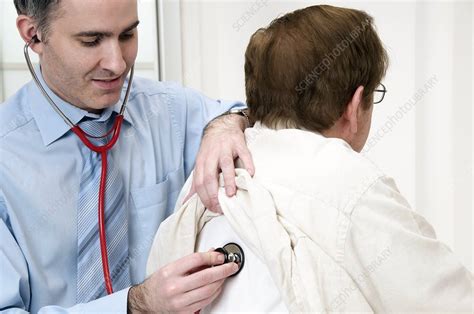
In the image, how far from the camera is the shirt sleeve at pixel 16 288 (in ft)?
4.09

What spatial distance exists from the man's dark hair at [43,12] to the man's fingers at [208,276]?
590 mm

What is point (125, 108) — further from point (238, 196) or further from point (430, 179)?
point (430, 179)

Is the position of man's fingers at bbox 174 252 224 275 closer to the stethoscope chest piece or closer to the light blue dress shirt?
the stethoscope chest piece

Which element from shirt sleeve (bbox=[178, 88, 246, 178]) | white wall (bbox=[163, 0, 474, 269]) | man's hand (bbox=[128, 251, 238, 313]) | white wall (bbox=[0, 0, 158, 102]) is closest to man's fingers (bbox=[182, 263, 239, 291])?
man's hand (bbox=[128, 251, 238, 313])

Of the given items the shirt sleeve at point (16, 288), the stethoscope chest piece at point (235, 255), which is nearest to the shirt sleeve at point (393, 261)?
the stethoscope chest piece at point (235, 255)

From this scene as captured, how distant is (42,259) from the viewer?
4.53ft

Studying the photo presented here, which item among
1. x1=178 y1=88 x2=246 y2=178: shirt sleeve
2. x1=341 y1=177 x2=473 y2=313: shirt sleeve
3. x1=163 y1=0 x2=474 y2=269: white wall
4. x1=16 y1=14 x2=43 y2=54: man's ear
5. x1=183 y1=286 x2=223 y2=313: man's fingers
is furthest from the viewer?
x1=163 y1=0 x2=474 y2=269: white wall

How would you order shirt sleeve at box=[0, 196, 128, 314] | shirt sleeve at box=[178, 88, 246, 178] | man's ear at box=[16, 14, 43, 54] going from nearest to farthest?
shirt sleeve at box=[0, 196, 128, 314] < man's ear at box=[16, 14, 43, 54] < shirt sleeve at box=[178, 88, 246, 178]

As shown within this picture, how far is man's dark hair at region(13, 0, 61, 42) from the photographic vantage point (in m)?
1.32

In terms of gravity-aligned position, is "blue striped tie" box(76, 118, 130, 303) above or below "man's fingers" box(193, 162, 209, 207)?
below

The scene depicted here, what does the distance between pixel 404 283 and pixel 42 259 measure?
0.74m

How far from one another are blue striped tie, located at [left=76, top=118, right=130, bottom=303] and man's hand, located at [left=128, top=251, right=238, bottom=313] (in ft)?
0.98

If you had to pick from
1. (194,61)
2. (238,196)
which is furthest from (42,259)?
(194,61)

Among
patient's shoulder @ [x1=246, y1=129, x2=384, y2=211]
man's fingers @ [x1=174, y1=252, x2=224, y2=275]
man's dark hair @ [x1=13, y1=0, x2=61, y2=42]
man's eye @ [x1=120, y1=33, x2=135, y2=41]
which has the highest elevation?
man's dark hair @ [x1=13, y1=0, x2=61, y2=42]
